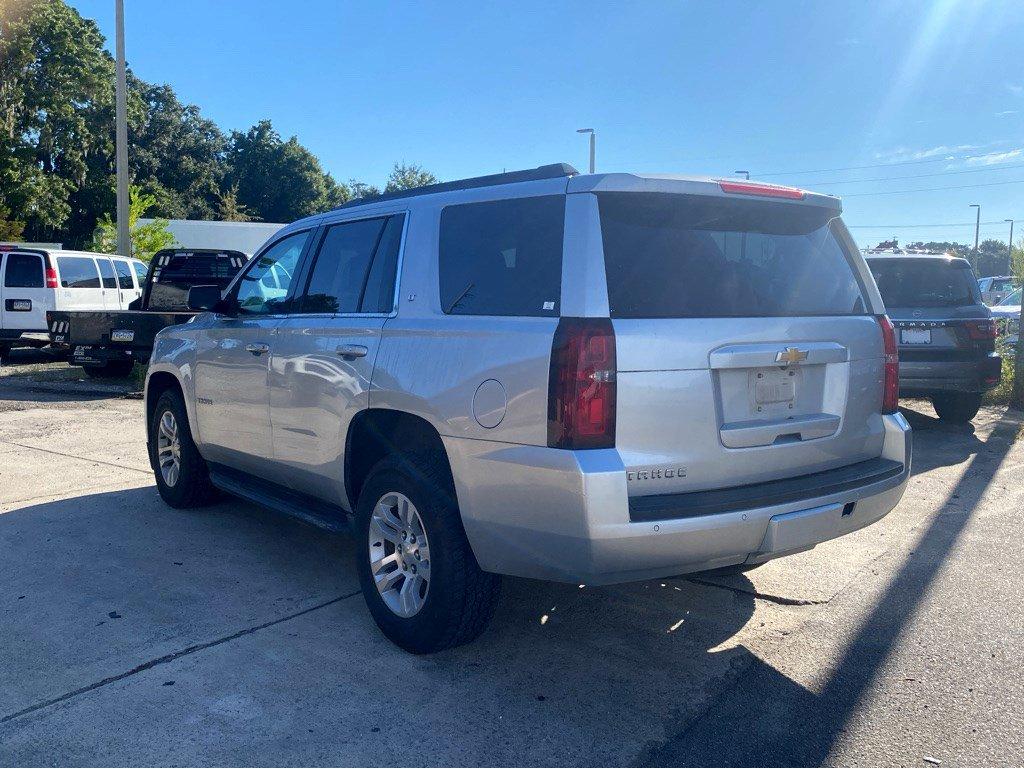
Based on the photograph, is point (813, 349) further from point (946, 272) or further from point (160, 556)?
point (946, 272)

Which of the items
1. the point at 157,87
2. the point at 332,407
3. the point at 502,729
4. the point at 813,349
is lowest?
the point at 502,729

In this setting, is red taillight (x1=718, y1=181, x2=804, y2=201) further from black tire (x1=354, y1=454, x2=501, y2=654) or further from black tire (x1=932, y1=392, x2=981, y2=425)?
black tire (x1=932, y1=392, x2=981, y2=425)

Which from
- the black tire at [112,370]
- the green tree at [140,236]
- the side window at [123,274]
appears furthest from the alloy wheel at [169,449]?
the green tree at [140,236]

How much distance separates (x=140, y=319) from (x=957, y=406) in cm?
1018

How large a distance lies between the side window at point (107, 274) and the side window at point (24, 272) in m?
1.30

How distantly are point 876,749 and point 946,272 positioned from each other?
24.9ft

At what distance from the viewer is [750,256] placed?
392cm

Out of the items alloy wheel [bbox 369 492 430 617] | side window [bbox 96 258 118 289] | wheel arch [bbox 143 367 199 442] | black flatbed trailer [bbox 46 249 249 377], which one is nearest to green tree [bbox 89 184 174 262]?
side window [bbox 96 258 118 289]

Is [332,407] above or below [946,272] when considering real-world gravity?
below

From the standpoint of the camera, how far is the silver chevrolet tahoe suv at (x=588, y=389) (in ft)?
11.1

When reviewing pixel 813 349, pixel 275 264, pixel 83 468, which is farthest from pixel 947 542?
pixel 83 468

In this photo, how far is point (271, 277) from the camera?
18.4 feet

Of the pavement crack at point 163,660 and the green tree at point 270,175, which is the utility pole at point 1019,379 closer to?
the pavement crack at point 163,660

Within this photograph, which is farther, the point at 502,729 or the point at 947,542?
the point at 947,542
